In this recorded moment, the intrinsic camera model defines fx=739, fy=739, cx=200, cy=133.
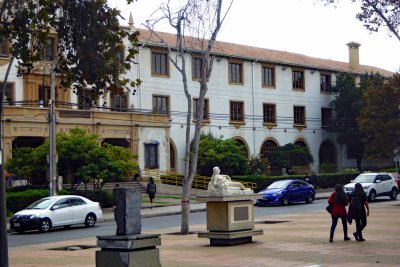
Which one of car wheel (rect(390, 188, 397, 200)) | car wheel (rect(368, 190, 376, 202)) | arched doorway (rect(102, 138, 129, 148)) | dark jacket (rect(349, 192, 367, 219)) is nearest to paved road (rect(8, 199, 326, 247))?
car wheel (rect(368, 190, 376, 202))

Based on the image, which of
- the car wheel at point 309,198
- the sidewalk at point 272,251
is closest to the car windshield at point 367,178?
the car wheel at point 309,198

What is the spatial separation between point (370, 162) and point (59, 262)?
5554cm

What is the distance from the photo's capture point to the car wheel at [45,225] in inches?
A: 1134

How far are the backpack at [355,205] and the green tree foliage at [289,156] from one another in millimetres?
38171

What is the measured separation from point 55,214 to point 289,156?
31.8m

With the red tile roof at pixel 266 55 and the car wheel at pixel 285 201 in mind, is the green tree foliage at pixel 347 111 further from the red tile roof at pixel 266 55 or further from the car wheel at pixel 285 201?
the car wheel at pixel 285 201

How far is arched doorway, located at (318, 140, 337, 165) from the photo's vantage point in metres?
65.9

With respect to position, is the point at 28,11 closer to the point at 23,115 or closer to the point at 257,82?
the point at 23,115

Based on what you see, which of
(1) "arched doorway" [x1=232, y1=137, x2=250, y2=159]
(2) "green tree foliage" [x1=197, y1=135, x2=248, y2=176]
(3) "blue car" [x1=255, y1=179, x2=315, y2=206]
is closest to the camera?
(3) "blue car" [x1=255, y1=179, x2=315, y2=206]

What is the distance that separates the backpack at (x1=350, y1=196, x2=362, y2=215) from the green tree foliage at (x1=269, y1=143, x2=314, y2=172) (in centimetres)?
3817

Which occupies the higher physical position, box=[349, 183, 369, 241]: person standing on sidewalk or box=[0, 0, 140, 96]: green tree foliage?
box=[0, 0, 140, 96]: green tree foliage

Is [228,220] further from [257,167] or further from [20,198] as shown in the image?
[257,167]

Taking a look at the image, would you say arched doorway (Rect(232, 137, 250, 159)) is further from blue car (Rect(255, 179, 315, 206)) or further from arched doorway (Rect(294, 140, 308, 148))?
blue car (Rect(255, 179, 315, 206))

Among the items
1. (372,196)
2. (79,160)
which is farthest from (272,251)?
(372,196)
